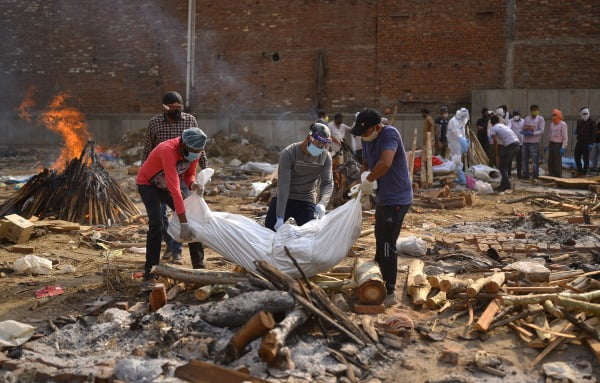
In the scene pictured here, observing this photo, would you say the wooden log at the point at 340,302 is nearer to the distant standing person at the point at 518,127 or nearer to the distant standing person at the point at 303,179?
the distant standing person at the point at 303,179

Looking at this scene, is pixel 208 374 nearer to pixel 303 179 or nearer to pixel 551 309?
pixel 303 179

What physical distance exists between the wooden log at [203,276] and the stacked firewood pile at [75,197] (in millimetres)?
4389

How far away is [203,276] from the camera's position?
18.0ft

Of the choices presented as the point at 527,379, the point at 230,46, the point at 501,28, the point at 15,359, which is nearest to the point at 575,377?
the point at 527,379

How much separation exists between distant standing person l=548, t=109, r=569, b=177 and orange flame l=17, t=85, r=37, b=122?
17876mm

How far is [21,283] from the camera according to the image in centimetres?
650

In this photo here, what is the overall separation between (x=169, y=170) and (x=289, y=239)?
128cm

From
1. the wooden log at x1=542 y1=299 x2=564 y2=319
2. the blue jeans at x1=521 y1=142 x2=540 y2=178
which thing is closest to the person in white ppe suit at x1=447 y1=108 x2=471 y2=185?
the blue jeans at x1=521 y1=142 x2=540 y2=178

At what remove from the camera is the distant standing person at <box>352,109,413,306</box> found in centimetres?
545

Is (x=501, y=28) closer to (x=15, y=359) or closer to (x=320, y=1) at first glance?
(x=320, y=1)

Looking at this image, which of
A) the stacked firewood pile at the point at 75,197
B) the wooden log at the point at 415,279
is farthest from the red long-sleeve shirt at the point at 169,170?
the stacked firewood pile at the point at 75,197

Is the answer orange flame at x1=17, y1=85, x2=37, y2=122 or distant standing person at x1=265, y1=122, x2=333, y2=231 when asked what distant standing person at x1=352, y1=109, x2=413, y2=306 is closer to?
distant standing person at x1=265, y1=122, x2=333, y2=231

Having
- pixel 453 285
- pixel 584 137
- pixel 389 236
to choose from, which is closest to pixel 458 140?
pixel 584 137

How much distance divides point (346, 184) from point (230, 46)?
440 inches
